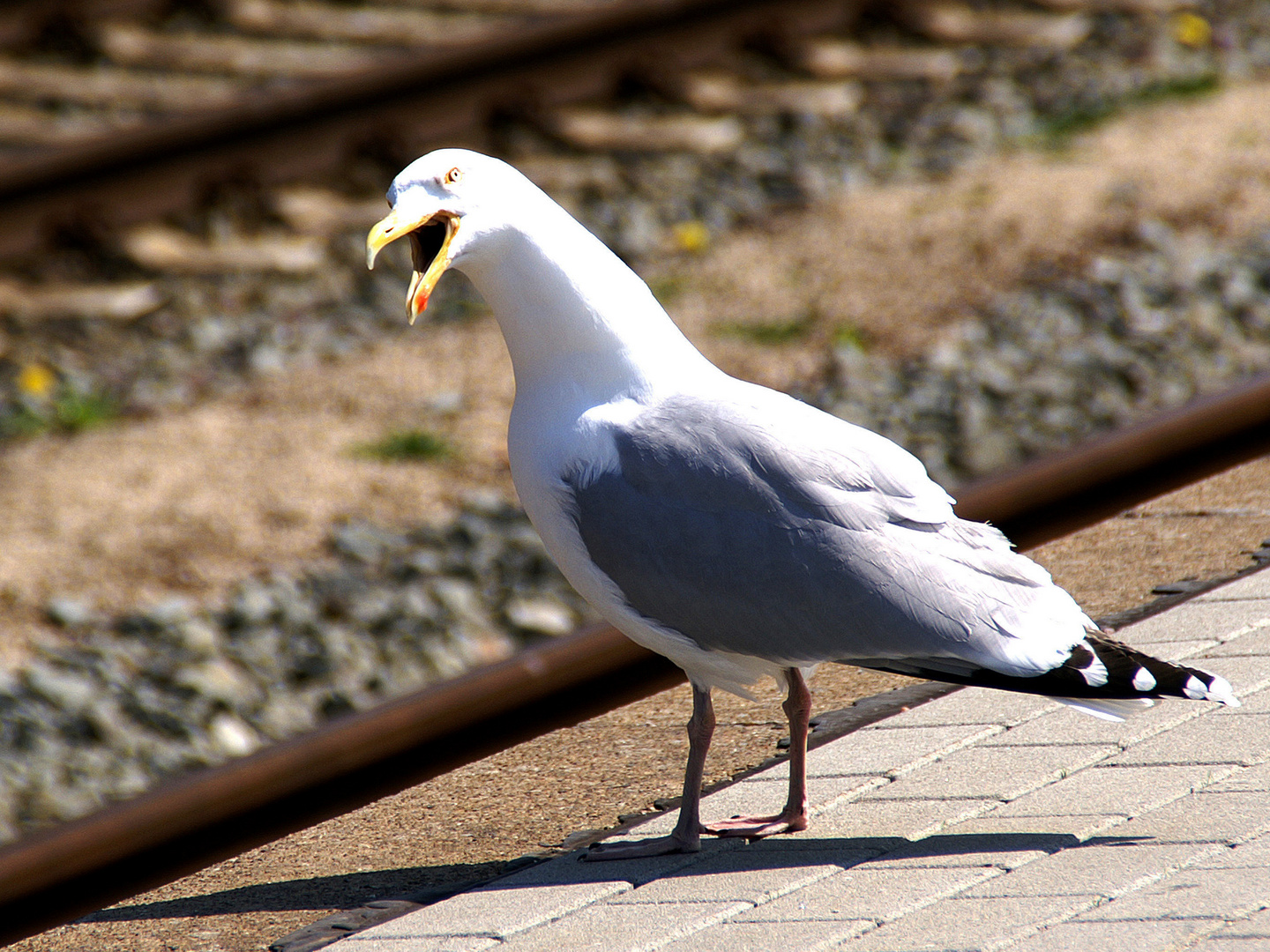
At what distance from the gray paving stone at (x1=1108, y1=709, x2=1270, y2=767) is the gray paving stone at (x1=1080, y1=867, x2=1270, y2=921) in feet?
1.49

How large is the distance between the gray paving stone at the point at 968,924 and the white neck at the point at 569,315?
104 centimetres

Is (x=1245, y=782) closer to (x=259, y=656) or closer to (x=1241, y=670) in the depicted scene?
(x=1241, y=670)

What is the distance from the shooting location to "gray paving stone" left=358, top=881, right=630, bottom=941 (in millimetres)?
2688

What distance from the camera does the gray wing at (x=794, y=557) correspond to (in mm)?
2826

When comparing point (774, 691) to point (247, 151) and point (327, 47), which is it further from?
point (327, 47)

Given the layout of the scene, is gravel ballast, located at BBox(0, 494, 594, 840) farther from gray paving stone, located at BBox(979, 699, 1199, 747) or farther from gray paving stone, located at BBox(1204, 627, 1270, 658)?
gray paving stone, located at BBox(1204, 627, 1270, 658)

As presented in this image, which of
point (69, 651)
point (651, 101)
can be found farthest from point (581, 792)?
point (651, 101)

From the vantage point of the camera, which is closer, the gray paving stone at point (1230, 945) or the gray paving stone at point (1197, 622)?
the gray paving stone at point (1230, 945)

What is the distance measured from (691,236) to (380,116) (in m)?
1.55

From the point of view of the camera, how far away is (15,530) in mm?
5793

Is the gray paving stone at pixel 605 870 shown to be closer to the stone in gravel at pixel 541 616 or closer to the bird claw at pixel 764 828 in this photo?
the bird claw at pixel 764 828

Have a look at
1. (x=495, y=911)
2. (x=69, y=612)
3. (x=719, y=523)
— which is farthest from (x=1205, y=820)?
(x=69, y=612)

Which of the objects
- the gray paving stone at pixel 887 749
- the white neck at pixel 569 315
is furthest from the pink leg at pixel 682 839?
the white neck at pixel 569 315

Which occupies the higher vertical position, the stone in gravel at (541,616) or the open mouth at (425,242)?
the open mouth at (425,242)
